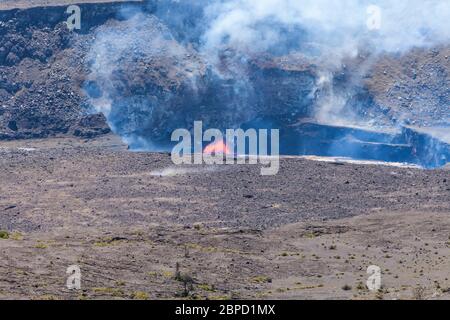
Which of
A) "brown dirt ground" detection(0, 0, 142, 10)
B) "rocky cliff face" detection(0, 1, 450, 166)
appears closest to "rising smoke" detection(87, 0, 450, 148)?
"rocky cliff face" detection(0, 1, 450, 166)

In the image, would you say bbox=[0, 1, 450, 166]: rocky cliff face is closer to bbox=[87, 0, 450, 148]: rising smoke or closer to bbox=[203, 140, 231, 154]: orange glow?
bbox=[87, 0, 450, 148]: rising smoke

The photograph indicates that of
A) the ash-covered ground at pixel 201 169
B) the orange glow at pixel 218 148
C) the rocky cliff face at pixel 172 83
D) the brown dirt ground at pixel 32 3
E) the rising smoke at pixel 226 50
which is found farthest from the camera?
the brown dirt ground at pixel 32 3

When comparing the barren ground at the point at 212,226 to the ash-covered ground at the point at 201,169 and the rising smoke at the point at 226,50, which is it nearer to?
the ash-covered ground at the point at 201,169

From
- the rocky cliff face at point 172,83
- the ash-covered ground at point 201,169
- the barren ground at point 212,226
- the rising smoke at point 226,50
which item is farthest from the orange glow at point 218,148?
the barren ground at point 212,226

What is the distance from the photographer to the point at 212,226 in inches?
3019

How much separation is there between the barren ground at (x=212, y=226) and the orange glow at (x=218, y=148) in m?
7.37

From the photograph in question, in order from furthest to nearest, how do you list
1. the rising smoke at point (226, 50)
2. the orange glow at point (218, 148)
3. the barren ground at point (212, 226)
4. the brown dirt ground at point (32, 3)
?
the brown dirt ground at point (32, 3)
the rising smoke at point (226, 50)
the orange glow at point (218, 148)
the barren ground at point (212, 226)

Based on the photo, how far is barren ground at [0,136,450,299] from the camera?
56.9m

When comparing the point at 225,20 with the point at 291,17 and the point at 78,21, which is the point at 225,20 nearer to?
the point at 291,17

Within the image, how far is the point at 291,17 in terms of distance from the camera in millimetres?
116625

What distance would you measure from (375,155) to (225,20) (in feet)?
66.0

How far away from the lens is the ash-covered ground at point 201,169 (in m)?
60.3
